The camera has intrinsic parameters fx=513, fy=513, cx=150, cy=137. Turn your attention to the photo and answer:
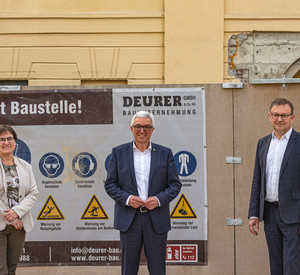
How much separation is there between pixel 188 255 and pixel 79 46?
5.41m

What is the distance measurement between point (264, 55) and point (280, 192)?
5918 millimetres

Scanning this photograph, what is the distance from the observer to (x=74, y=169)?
18.7 ft

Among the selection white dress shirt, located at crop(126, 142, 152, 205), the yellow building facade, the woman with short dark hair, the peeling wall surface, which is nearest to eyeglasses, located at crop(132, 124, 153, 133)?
white dress shirt, located at crop(126, 142, 152, 205)

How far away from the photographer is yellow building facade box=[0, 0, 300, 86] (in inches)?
380

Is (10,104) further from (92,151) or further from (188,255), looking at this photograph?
(188,255)

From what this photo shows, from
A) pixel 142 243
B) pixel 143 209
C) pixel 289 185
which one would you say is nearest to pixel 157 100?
pixel 143 209

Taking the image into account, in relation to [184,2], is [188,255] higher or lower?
lower

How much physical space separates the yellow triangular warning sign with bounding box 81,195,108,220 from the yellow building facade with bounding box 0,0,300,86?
14.3ft

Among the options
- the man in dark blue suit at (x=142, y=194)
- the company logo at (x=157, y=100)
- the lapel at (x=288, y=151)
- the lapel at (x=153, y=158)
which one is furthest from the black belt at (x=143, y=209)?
the company logo at (x=157, y=100)

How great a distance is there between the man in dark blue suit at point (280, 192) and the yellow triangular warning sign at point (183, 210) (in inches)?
44.5

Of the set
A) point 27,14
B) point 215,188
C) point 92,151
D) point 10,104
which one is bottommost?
point 215,188

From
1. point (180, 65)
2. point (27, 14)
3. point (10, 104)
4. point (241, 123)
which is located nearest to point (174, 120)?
point (241, 123)

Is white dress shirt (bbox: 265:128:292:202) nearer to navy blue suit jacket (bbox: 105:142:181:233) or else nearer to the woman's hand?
navy blue suit jacket (bbox: 105:142:181:233)

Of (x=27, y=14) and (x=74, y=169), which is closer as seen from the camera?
(x=74, y=169)
